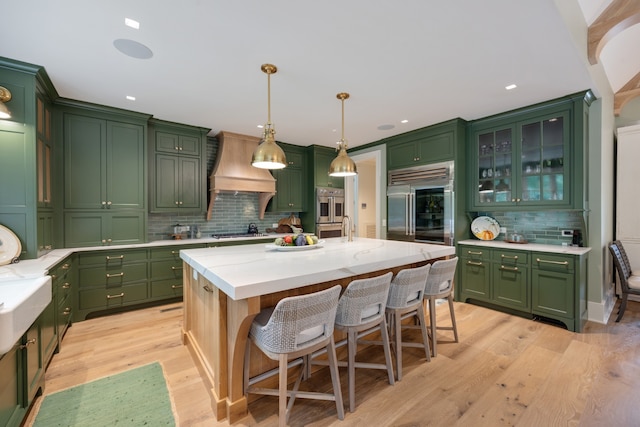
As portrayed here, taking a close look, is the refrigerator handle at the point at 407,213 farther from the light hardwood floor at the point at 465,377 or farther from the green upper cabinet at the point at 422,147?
the light hardwood floor at the point at 465,377

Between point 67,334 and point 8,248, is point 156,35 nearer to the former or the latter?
point 8,248

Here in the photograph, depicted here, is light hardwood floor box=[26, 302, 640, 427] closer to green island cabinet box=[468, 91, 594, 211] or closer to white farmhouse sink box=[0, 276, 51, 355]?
white farmhouse sink box=[0, 276, 51, 355]

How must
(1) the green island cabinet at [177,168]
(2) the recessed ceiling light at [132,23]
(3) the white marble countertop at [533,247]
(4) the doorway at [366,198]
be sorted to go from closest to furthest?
(2) the recessed ceiling light at [132,23] → (3) the white marble countertop at [533,247] → (1) the green island cabinet at [177,168] → (4) the doorway at [366,198]

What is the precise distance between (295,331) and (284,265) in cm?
54

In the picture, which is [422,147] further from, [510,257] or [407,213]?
[510,257]

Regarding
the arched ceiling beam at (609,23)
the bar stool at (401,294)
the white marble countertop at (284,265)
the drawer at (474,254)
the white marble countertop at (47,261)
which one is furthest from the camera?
the drawer at (474,254)

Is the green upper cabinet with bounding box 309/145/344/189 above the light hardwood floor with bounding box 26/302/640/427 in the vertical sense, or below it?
above

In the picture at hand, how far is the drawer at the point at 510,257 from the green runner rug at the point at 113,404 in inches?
148

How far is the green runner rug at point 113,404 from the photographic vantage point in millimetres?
1788

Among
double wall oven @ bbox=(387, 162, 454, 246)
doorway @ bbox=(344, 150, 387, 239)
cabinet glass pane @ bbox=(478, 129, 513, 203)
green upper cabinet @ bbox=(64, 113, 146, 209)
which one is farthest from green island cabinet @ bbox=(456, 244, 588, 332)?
green upper cabinet @ bbox=(64, 113, 146, 209)

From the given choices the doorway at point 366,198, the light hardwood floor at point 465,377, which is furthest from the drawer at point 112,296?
the doorway at point 366,198

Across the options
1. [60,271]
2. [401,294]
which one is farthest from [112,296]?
[401,294]

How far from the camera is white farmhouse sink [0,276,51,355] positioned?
3.56 feet

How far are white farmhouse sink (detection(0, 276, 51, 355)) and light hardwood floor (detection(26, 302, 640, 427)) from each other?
961 millimetres
